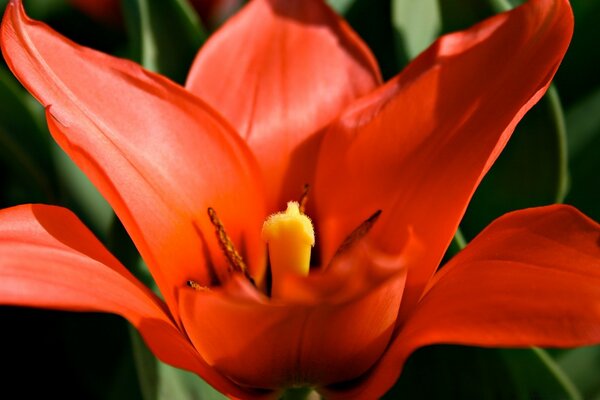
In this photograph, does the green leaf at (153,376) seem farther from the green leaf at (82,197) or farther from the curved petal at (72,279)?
the green leaf at (82,197)

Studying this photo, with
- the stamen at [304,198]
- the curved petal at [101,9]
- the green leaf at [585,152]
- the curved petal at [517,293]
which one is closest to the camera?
the curved petal at [517,293]

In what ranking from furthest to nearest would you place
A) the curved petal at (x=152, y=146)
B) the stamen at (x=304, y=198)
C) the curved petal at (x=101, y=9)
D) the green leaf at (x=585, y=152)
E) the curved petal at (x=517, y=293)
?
the curved petal at (x=101, y=9) → the green leaf at (x=585, y=152) → the stamen at (x=304, y=198) → the curved petal at (x=152, y=146) → the curved petal at (x=517, y=293)

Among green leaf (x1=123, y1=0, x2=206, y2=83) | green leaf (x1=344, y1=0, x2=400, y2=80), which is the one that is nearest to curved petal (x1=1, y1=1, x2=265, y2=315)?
green leaf (x1=123, y1=0, x2=206, y2=83)

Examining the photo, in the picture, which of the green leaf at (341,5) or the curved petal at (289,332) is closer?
the curved petal at (289,332)

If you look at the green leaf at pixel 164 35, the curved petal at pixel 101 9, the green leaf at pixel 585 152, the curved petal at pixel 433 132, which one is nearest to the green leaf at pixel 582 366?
the green leaf at pixel 585 152

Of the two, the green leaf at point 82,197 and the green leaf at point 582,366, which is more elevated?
the green leaf at point 82,197

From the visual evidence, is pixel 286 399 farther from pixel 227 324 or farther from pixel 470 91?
pixel 470 91

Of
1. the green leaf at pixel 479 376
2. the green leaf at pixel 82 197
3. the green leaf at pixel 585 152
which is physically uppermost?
the green leaf at pixel 82 197

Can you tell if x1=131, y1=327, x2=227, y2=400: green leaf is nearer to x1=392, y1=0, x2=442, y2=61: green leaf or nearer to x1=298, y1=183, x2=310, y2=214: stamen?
x1=298, y1=183, x2=310, y2=214: stamen
